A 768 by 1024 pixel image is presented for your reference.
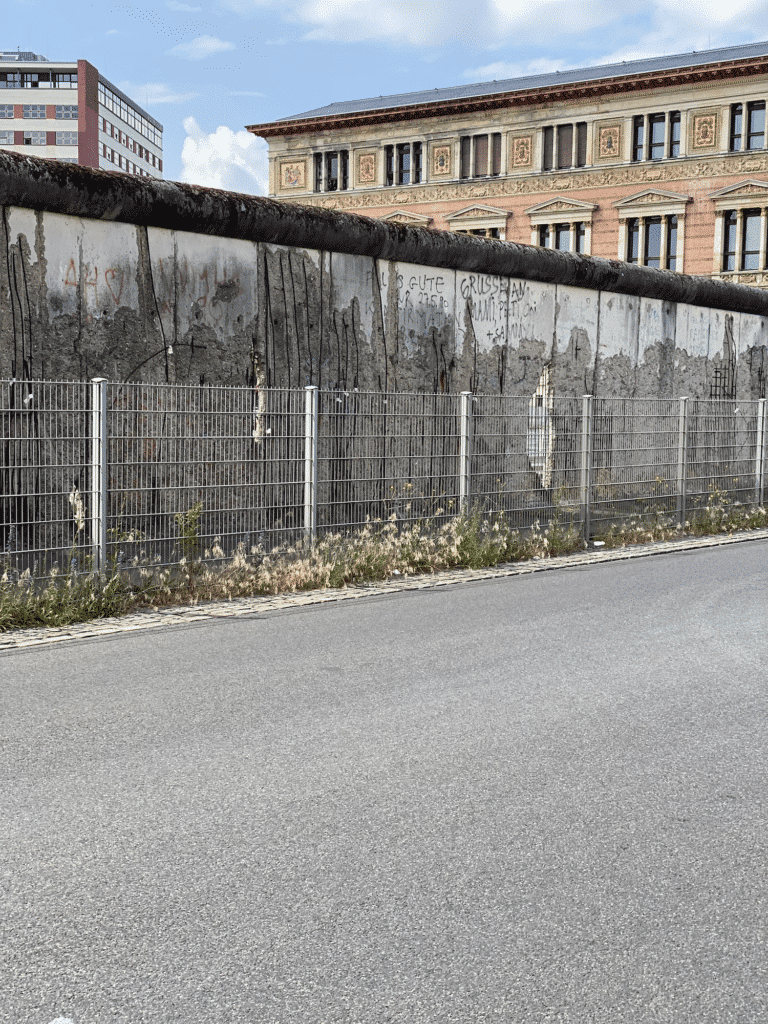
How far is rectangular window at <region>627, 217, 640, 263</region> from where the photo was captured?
4759 centimetres

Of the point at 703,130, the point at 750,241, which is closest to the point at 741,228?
the point at 750,241

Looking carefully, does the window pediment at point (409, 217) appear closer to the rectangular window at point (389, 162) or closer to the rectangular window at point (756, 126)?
the rectangular window at point (389, 162)

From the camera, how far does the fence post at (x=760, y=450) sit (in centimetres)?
1634

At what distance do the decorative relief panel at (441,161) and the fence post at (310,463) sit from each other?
43321mm

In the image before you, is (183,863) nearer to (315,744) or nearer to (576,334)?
(315,744)

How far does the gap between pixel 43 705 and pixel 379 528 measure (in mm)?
5884

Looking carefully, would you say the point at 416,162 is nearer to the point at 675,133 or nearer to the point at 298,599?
the point at 675,133

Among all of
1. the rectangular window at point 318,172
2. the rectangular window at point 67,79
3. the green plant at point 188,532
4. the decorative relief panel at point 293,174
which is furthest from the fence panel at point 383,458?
the rectangular window at point 67,79

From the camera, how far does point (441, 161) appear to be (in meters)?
51.1

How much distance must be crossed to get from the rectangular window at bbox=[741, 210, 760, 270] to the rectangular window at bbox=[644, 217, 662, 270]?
136 inches

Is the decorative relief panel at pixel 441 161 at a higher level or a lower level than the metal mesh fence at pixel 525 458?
higher

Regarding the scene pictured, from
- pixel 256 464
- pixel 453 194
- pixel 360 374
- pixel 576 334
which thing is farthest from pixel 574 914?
pixel 453 194

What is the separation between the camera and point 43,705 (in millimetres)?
5582

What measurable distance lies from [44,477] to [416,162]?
152 ft
